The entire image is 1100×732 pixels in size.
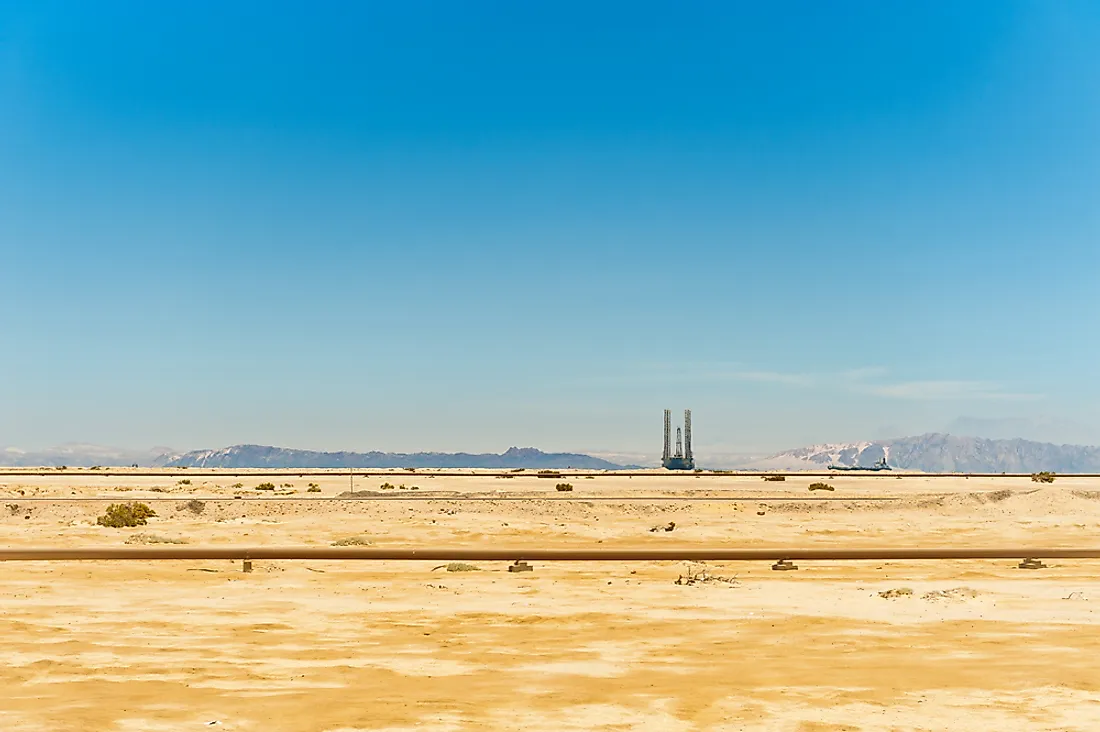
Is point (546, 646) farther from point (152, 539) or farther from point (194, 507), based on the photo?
point (194, 507)

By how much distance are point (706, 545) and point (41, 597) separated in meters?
23.8

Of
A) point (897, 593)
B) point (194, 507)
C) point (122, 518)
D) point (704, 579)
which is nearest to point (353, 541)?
point (122, 518)

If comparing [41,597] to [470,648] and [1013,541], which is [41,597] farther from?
[1013,541]

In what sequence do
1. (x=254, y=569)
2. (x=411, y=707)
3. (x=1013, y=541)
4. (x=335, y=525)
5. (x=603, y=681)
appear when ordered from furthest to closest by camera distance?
1. (x=335, y=525)
2. (x=1013, y=541)
3. (x=254, y=569)
4. (x=603, y=681)
5. (x=411, y=707)

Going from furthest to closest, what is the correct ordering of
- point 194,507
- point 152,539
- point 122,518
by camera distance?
point 194,507, point 122,518, point 152,539

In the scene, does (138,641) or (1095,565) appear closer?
(138,641)

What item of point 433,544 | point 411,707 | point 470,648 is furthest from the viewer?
point 433,544

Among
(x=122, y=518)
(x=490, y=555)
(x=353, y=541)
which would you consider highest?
A: (x=122, y=518)

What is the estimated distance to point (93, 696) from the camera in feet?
42.3

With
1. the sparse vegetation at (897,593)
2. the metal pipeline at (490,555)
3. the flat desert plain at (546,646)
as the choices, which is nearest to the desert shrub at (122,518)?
the flat desert plain at (546,646)

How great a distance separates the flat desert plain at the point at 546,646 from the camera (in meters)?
12.2

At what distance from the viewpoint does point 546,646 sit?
666 inches

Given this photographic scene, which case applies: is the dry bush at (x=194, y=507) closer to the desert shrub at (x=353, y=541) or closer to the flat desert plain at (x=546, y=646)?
the desert shrub at (x=353, y=541)

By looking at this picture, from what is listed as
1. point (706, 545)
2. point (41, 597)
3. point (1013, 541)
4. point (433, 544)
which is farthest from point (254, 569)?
point (1013, 541)
